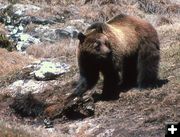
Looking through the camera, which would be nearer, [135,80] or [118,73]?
[118,73]

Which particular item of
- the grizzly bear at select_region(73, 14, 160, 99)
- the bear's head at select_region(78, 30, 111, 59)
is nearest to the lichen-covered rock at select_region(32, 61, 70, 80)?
the grizzly bear at select_region(73, 14, 160, 99)

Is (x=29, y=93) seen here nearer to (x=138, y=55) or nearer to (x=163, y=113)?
(x=138, y=55)

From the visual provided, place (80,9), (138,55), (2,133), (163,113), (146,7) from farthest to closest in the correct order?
(146,7), (80,9), (138,55), (163,113), (2,133)

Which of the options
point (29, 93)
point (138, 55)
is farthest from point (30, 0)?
point (138, 55)

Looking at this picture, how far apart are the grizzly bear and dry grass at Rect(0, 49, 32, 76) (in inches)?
203

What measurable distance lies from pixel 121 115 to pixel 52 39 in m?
10.0

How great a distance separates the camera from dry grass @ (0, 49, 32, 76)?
16000 mm

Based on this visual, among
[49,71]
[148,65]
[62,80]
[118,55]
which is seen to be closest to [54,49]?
[49,71]

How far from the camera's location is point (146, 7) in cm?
2627

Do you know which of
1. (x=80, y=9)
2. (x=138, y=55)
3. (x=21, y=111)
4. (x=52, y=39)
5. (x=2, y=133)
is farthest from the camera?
(x=80, y=9)

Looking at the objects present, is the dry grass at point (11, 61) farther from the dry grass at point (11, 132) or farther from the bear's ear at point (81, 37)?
the dry grass at point (11, 132)

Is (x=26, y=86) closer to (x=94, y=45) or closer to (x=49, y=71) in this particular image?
(x=49, y=71)

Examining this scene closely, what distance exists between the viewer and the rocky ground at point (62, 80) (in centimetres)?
964

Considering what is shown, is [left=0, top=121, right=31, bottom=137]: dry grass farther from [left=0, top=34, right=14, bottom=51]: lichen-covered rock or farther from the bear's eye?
[left=0, top=34, right=14, bottom=51]: lichen-covered rock
